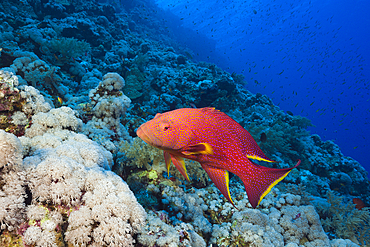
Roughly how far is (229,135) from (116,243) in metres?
1.38

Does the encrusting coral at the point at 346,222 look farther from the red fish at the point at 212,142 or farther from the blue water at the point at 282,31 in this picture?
the blue water at the point at 282,31

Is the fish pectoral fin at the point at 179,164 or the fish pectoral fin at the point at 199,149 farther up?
the fish pectoral fin at the point at 199,149

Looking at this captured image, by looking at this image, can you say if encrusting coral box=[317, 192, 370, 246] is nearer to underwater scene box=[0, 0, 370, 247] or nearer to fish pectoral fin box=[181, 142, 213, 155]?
underwater scene box=[0, 0, 370, 247]

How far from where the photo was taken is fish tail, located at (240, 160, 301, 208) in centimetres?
134

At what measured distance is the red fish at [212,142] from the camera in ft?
4.74

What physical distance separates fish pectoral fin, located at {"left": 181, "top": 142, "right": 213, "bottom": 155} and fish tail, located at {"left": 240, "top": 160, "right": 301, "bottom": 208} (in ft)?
1.23

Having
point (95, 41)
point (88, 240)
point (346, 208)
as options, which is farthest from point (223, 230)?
point (95, 41)

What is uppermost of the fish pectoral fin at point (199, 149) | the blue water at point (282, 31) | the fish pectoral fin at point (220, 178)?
the blue water at point (282, 31)

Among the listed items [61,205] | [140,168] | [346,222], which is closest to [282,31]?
[346,222]

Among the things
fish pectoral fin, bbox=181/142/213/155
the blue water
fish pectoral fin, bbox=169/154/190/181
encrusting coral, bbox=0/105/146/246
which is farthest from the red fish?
the blue water

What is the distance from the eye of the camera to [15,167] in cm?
154

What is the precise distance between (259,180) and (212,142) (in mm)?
502

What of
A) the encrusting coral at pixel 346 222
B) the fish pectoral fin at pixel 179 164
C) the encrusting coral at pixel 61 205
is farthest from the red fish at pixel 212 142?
the encrusting coral at pixel 346 222

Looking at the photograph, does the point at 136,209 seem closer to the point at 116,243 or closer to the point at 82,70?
the point at 116,243
